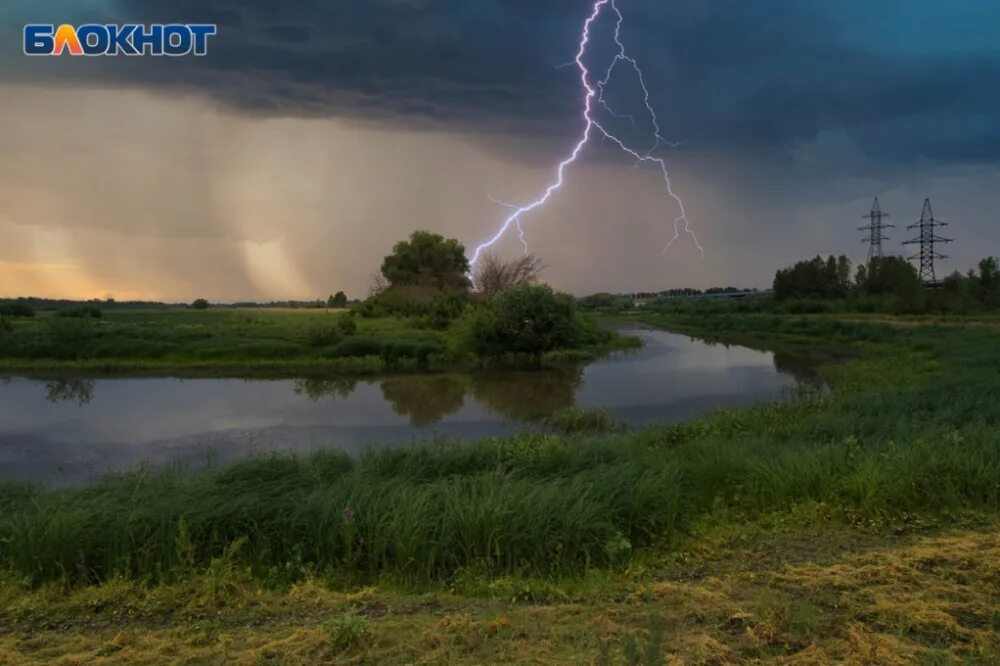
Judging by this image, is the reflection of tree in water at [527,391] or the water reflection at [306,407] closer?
the water reflection at [306,407]

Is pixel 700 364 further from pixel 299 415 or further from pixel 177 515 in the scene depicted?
pixel 177 515

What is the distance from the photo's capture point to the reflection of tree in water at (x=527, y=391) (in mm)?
17766

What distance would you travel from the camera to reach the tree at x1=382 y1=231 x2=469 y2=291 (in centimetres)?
7031

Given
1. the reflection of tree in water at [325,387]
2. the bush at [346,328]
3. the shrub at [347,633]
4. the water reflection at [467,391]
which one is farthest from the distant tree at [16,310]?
the shrub at [347,633]

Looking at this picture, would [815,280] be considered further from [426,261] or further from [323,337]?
[323,337]

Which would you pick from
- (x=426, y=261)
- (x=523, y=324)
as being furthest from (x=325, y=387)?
(x=426, y=261)

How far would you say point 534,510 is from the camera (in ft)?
18.4

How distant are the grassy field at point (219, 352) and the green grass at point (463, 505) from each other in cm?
1909

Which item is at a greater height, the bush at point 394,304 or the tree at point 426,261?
the tree at point 426,261

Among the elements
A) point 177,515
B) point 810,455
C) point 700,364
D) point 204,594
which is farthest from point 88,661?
point 700,364

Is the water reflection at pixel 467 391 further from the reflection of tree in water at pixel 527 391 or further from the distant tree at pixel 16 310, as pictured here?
the distant tree at pixel 16 310

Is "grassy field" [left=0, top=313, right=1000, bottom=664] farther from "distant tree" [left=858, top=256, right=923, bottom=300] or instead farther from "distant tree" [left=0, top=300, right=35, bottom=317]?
"distant tree" [left=858, top=256, right=923, bottom=300]

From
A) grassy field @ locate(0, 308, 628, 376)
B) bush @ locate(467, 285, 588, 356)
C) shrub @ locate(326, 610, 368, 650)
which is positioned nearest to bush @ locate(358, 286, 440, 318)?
grassy field @ locate(0, 308, 628, 376)

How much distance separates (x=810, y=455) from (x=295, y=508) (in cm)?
569
